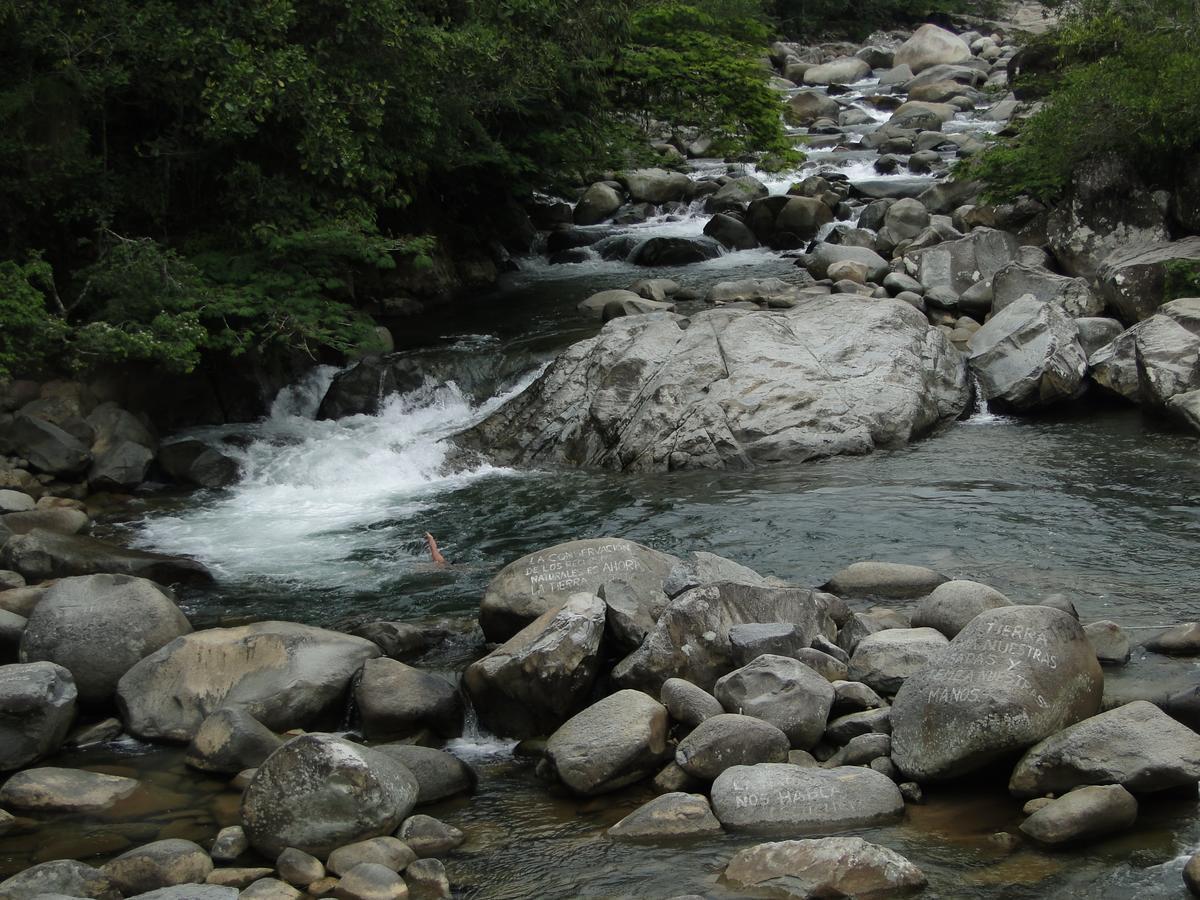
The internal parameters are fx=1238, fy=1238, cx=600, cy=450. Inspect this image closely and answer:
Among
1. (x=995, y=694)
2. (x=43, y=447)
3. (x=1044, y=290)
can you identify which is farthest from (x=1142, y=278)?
(x=43, y=447)

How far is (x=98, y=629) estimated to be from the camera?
8.21 meters

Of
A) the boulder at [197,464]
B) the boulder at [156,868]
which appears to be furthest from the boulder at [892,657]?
the boulder at [197,464]

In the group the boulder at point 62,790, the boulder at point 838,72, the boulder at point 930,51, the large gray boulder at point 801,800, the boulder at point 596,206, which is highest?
the boulder at point 930,51

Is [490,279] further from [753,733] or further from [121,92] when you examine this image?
[753,733]

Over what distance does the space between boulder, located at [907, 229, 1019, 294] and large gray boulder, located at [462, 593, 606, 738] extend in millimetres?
11688

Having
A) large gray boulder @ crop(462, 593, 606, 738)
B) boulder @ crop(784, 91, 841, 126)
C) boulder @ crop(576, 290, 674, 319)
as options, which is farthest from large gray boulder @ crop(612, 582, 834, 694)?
boulder @ crop(784, 91, 841, 126)

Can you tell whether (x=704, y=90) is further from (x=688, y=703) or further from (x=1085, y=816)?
(x=1085, y=816)

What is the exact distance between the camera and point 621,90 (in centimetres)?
2088

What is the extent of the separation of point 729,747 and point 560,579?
2.37 metres

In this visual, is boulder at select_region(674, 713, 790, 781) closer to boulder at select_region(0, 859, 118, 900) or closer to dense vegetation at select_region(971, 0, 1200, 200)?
boulder at select_region(0, 859, 118, 900)

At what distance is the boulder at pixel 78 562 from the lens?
10.1 metres

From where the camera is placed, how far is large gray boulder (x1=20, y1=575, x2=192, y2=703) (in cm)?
809

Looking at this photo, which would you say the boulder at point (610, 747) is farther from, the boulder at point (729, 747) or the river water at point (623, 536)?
the boulder at point (729, 747)

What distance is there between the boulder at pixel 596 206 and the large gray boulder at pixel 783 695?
19.8 metres
